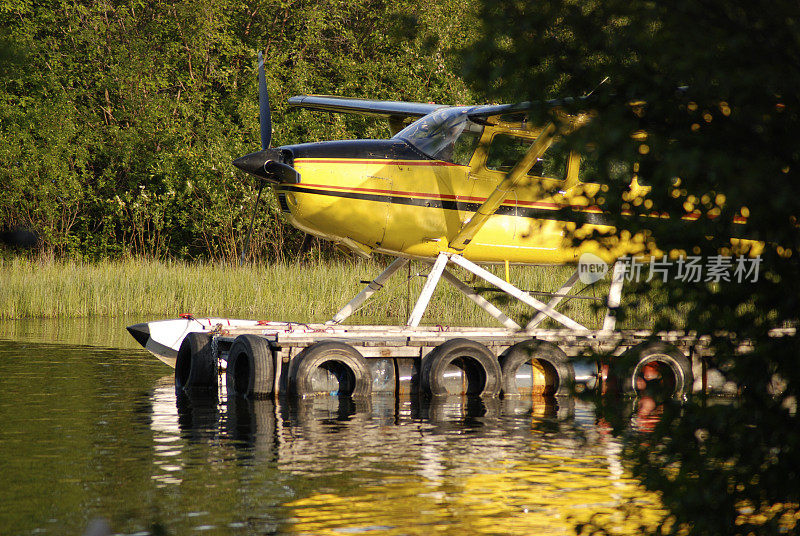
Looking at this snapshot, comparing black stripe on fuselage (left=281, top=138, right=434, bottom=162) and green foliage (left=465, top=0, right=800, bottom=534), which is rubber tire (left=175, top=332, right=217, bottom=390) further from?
green foliage (left=465, top=0, right=800, bottom=534)

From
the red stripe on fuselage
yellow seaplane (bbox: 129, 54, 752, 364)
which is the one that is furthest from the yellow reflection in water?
the red stripe on fuselage

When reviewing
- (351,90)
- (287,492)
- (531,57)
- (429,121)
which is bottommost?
(287,492)

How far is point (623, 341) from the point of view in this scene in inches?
133

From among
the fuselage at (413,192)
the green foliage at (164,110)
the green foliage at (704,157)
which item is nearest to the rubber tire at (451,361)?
the fuselage at (413,192)

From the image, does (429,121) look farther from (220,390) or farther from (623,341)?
(623,341)

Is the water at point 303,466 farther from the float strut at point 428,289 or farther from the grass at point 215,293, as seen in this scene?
the grass at point 215,293

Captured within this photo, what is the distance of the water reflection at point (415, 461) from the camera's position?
17.6ft

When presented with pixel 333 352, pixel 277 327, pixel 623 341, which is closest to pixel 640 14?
pixel 623 341

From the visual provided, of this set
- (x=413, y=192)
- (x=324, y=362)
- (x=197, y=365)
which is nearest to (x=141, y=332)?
(x=197, y=365)

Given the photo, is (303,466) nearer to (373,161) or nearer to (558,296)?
(373,161)

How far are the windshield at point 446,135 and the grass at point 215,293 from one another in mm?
8226

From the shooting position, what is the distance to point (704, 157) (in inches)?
117

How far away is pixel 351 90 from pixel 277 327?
76.3ft

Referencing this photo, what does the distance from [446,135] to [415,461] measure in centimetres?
523
